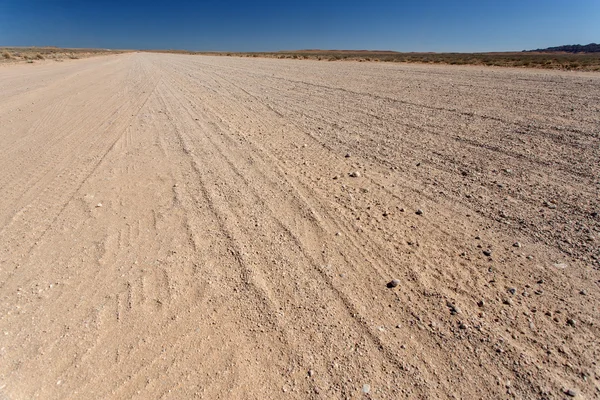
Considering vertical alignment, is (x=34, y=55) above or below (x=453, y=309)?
above

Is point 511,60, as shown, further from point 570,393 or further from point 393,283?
point 570,393

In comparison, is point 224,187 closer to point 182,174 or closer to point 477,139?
point 182,174

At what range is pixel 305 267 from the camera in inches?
134

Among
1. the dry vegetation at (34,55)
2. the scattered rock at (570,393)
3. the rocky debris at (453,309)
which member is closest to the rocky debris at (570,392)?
the scattered rock at (570,393)

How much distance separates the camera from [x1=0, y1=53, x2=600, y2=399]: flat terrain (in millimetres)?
2375

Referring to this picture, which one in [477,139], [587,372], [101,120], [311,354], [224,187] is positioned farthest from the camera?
[101,120]

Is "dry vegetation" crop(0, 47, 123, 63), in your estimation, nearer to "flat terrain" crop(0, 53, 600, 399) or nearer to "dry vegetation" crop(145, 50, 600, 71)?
"dry vegetation" crop(145, 50, 600, 71)

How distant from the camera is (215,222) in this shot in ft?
13.7

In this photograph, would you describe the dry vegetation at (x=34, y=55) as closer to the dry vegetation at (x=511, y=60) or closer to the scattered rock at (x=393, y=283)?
the dry vegetation at (x=511, y=60)

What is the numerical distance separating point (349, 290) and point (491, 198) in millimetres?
2564

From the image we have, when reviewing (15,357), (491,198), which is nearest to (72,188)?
(15,357)

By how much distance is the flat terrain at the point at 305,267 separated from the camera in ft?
7.79

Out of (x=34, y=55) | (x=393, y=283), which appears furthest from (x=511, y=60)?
(x=34, y=55)

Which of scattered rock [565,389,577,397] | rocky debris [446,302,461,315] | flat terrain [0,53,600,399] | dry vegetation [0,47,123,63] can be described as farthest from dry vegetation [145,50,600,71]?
dry vegetation [0,47,123,63]
